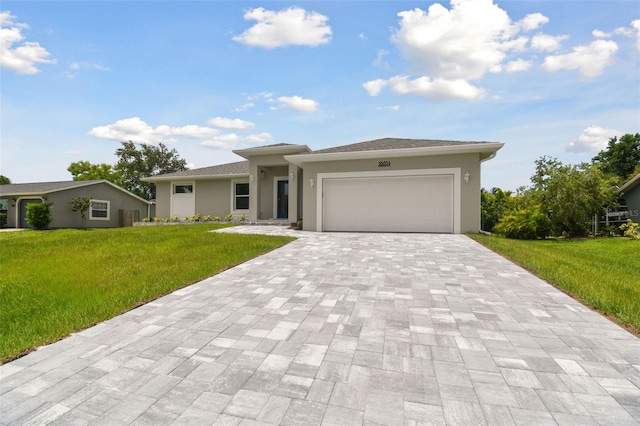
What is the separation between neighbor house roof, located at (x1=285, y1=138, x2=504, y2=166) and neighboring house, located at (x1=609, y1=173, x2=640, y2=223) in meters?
9.13

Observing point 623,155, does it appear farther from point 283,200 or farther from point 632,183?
point 283,200

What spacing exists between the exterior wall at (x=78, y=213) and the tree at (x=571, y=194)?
27410 mm

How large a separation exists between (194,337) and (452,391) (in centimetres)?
228

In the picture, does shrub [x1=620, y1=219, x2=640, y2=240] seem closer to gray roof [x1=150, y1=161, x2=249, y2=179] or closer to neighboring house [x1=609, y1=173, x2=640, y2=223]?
neighboring house [x1=609, y1=173, x2=640, y2=223]

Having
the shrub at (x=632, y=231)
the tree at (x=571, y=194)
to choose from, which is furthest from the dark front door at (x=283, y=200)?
the shrub at (x=632, y=231)

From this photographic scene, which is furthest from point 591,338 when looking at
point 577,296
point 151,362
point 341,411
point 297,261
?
point 297,261

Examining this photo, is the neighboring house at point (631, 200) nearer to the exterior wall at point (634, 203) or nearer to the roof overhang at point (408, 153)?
the exterior wall at point (634, 203)

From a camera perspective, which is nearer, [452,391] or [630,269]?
[452,391]

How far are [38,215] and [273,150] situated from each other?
52.1 feet

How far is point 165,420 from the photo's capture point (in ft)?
5.77

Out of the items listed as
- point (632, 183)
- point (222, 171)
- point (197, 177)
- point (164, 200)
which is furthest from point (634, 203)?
point (164, 200)

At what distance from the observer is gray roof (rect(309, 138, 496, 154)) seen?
35.7 feet

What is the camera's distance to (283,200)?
15453 mm

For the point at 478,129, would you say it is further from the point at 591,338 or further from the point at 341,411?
the point at 341,411
